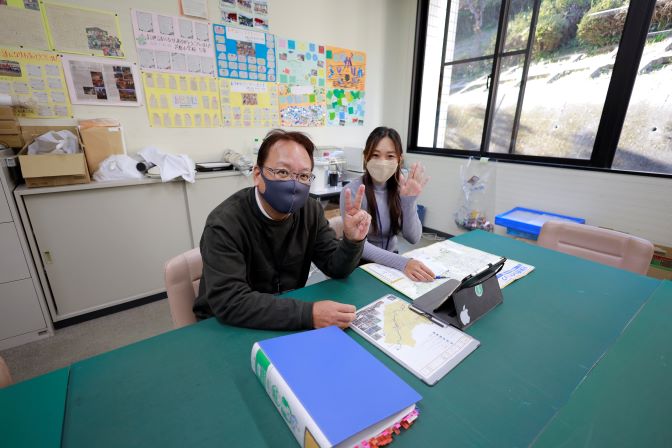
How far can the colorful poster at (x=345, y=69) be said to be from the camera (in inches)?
134

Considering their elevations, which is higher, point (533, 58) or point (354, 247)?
point (533, 58)

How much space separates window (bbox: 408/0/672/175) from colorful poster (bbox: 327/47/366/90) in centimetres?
69

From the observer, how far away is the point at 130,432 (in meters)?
0.60

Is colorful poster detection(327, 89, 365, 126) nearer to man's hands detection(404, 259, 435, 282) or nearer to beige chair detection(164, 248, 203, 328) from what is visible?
man's hands detection(404, 259, 435, 282)

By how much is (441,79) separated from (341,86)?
1191mm

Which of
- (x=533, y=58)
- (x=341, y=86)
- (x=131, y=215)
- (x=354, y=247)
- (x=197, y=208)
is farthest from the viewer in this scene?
(x=341, y=86)

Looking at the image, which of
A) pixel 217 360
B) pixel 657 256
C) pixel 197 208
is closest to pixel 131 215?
pixel 197 208

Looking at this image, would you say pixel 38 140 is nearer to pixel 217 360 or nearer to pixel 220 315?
pixel 220 315

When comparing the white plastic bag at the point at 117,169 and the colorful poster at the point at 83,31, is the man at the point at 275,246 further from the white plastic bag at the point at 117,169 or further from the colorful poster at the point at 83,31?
the colorful poster at the point at 83,31

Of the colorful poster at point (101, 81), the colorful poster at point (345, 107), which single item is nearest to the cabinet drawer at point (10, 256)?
the colorful poster at point (101, 81)

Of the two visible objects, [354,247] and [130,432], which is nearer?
[130,432]

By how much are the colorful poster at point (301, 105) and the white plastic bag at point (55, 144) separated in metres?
1.71

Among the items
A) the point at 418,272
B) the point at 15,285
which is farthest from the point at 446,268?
the point at 15,285

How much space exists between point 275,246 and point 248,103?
2208 mm
